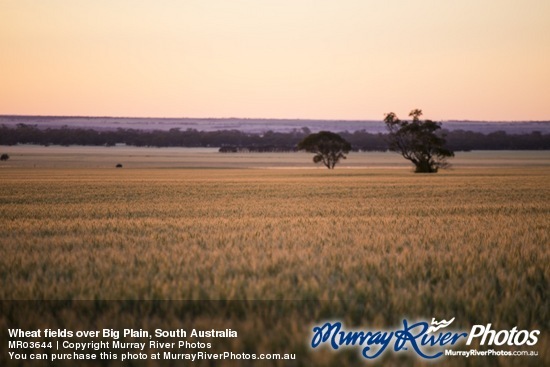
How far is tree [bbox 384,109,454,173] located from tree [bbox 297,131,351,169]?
15.7 meters

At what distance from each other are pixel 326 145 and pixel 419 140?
20369mm

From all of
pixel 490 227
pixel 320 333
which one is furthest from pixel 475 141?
pixel 320 333

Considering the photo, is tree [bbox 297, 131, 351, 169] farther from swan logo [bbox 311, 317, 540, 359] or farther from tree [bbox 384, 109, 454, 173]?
swan logo [bbox 311, 317, 540, 359]

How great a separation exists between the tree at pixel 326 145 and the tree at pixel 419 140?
1574cm

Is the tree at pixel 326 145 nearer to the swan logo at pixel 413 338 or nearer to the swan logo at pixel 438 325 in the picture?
the swan logo at pixel 438 325

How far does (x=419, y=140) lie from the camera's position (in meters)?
70.9

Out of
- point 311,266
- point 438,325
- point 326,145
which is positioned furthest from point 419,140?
point 438,325

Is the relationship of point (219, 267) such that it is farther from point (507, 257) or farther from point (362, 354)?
point (507, 257)

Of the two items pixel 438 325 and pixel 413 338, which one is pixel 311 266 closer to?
pixel 438 325

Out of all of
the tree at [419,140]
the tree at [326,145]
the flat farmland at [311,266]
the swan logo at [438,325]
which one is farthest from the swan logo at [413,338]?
the tree at [326,145]

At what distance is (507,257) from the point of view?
10.2 metres

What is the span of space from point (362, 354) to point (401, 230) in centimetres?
1051

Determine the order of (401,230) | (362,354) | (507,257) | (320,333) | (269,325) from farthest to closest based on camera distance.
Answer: (401,230)
(507,257)
(269,325)
(320,333)
(362,354)

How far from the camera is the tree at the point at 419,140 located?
7019cm
